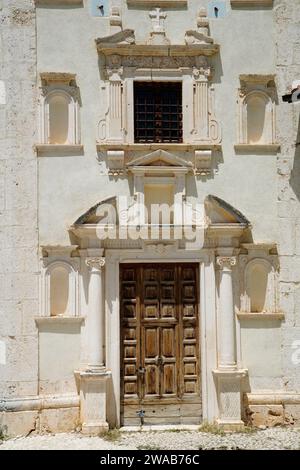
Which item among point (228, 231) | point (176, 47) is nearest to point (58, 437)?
point (228, 231)

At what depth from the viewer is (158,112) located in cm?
1243

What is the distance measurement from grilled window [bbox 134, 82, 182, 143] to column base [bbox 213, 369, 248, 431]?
4.47 metres

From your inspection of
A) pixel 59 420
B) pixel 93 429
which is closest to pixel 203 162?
pixel 93 429

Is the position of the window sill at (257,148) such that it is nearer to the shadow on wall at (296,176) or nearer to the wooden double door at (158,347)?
the shadow on wall at (296,176)

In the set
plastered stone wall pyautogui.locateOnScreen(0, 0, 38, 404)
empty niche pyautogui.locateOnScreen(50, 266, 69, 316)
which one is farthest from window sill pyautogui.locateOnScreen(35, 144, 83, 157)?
empty niche pyautogui.locateOnScreen(50, 266, 69, 316)

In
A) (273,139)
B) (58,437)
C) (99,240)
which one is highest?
(273,139)

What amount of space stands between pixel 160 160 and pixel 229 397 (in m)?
4.51

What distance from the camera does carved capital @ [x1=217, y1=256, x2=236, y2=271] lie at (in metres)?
11.9

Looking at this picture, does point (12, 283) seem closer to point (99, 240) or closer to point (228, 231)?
point (99, 240)

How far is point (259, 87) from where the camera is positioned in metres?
12.4

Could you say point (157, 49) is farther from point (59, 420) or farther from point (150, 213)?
point (59, 420)

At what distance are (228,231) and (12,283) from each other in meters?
4.03

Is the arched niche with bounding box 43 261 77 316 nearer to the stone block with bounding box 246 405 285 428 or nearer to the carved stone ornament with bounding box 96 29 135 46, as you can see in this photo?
the stone block with bounding box 246 405 285 428

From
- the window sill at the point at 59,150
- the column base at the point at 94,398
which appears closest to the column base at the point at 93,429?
the column base at the point at 94,398
